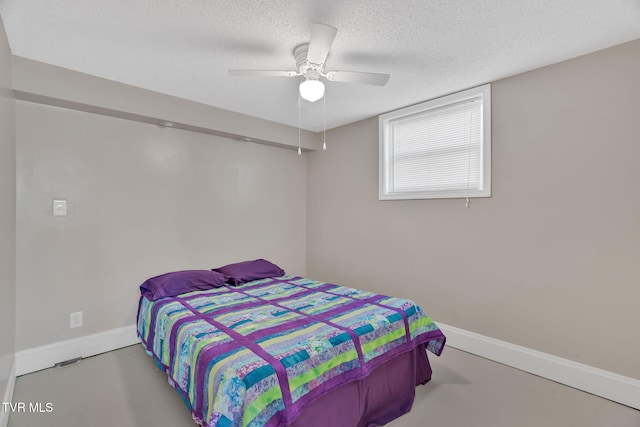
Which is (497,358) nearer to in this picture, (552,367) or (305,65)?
(552,367)

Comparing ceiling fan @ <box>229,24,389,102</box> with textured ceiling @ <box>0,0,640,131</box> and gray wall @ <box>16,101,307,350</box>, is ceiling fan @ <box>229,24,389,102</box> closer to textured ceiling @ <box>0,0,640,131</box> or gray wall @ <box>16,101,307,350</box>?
textured ceiling @ <box>0,0,640,131</box>

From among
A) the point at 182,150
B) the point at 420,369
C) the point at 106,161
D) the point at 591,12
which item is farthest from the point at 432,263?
the point at 106,161

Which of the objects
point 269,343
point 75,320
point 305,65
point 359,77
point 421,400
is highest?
point 305,65

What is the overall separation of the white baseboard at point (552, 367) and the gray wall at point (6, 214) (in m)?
3.39

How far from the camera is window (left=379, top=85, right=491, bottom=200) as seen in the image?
2.73 metres

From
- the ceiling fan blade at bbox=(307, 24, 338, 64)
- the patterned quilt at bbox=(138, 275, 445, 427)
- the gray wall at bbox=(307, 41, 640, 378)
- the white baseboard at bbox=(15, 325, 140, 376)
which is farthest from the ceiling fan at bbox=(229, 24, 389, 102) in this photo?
the white baseboard at bbox=(15, 325, 140, 376)

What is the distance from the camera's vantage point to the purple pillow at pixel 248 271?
3019 millimetres

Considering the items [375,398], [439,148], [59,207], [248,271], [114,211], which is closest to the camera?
[375,398]

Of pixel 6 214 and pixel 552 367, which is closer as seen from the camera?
pixel 6 214

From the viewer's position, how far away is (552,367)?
7.50 feet

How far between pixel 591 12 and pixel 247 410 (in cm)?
279

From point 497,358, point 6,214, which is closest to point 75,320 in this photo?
point 6,214

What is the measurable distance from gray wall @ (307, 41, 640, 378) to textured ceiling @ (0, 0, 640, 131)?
1.04ft

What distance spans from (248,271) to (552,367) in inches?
109
